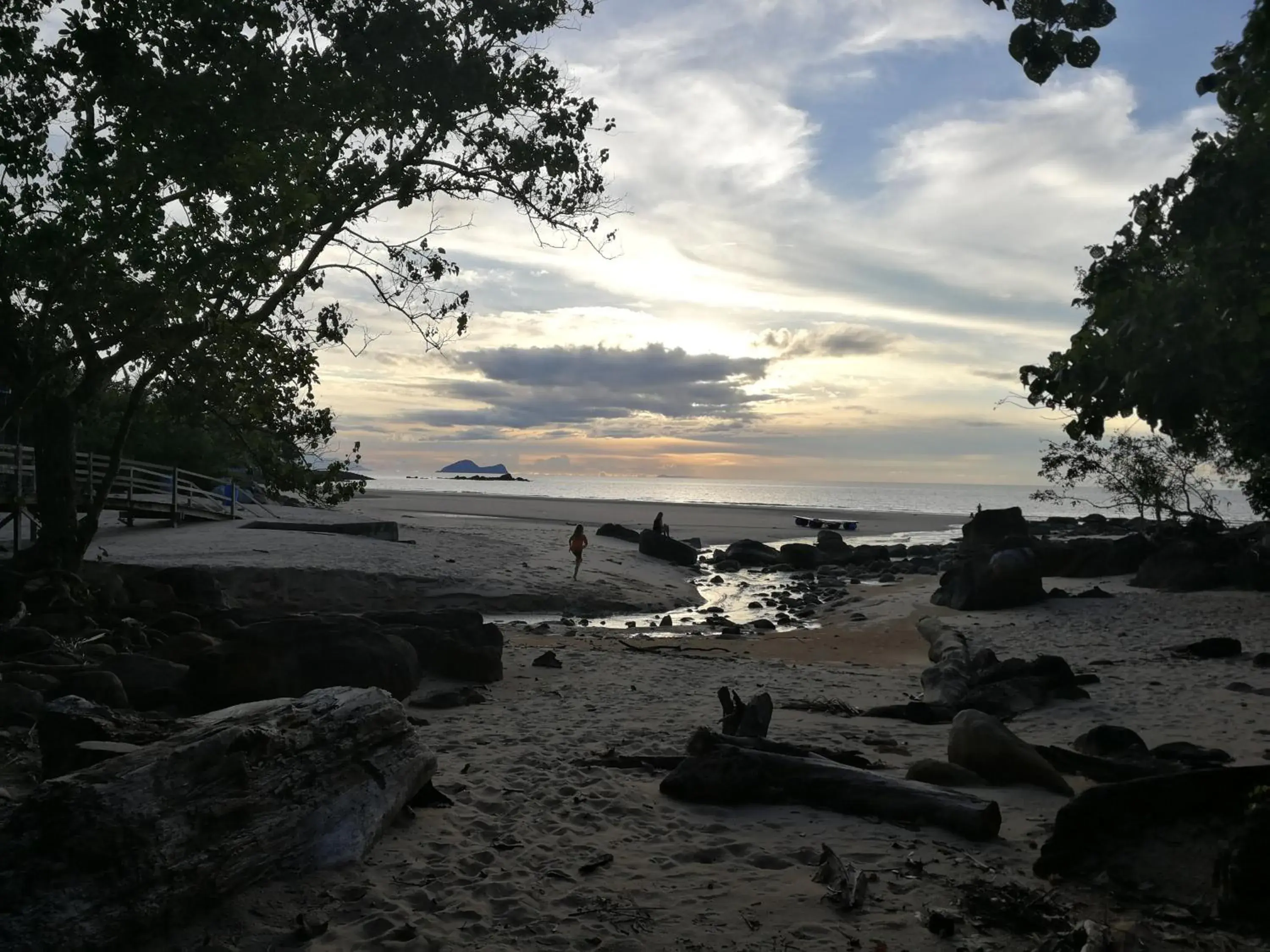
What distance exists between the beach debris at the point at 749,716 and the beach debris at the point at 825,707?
2.45m

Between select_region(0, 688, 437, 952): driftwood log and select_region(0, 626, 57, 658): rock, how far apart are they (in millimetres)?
6460

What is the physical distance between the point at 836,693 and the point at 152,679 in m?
7.85

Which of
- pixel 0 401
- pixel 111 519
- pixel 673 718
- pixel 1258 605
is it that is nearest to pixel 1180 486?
pixel 1258 605

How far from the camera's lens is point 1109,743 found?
809cm

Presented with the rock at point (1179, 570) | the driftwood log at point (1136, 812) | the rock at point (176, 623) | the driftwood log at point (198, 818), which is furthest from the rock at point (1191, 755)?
the rock at point (1179, 570)

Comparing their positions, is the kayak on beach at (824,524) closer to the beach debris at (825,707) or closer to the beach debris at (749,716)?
the beach debris at (825,707)

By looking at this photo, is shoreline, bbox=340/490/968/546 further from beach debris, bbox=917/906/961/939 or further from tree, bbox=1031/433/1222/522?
beach debris, bbox=917/906/961/939

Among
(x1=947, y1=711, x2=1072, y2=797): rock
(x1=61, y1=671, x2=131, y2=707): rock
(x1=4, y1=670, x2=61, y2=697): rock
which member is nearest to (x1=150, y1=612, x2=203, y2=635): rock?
(x1=4, y1=670, x2=61, y2=697): rock

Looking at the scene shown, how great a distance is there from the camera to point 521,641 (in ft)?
55.5

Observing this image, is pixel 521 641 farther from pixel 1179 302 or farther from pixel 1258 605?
pixel 1258 605

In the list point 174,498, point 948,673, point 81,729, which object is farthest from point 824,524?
point 81,729

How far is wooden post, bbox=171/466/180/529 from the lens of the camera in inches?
1159

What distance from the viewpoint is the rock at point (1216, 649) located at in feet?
43.7

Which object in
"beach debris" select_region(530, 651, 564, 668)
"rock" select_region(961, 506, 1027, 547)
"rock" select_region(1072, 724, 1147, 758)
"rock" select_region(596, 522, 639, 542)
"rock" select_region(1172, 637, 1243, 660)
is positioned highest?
"rock" select_region(961, 506, 1027, 547)
